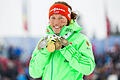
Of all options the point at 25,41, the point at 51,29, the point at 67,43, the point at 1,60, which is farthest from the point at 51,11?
the point at 25,41

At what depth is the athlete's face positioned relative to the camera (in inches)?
86.2

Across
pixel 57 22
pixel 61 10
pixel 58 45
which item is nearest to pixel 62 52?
pixel 58 45

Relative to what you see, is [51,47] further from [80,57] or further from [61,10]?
[61,10]

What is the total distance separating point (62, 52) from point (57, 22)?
0.31 meters

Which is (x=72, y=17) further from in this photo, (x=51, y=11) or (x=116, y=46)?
(x=116, y=46)

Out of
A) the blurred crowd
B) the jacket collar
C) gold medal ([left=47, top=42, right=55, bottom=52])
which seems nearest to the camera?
gold medal ([left=47, top=42, right=55, bottom=52])

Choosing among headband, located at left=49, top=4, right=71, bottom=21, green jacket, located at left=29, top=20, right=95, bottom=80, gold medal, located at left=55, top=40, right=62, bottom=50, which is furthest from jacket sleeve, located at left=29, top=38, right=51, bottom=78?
headband, located at left=49, top=4, right=71, bottom=21

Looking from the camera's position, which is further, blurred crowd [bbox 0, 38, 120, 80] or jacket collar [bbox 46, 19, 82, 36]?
blurred crowd [bbox 0, 38, 120, 80]

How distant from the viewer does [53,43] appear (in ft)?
6.83

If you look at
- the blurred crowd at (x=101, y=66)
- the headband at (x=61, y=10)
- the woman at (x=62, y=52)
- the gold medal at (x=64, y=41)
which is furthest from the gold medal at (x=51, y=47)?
the blurred crowd at (x=101, y=66)

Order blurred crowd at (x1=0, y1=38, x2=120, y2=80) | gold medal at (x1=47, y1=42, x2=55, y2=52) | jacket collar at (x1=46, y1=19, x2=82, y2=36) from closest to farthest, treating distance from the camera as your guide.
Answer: gold medal at (x1=47, y1=42, x2=55, y2=52) → jacket collar at (x1=46, y1=19, x2=82, y2=36) → blurred crowd at (x1=0, y1=38, x2=120, y2=80)

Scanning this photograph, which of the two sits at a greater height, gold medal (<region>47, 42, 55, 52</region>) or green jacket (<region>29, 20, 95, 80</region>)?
gold medal (<region>47, 42, 55, 52</region>)

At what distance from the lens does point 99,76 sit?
11.3 metres

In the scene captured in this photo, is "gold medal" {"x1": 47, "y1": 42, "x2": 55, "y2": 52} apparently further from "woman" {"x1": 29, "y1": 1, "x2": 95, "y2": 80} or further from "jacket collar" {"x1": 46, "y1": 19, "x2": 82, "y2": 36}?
"jacket collar" {"x1": 46, "y1": 19, "x2": 82, "y2": 36}
